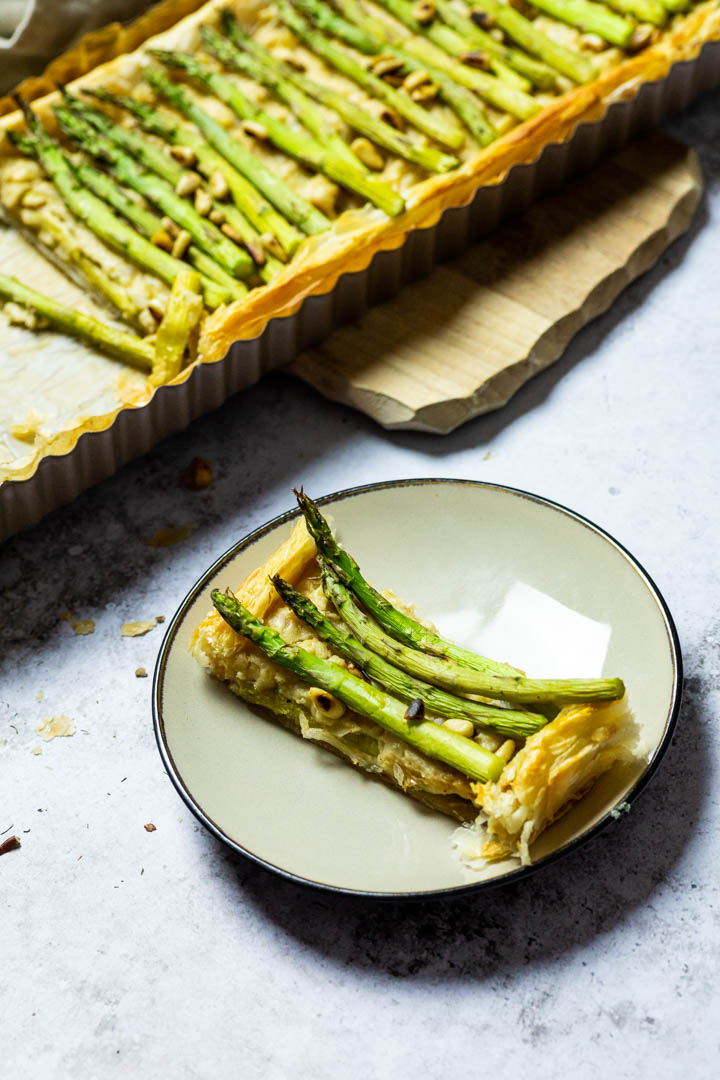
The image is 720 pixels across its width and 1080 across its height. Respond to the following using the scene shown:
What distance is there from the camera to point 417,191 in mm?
4027

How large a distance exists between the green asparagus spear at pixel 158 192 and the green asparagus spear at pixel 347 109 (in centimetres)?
67

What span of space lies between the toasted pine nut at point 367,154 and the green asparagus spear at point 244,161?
0.30 meters

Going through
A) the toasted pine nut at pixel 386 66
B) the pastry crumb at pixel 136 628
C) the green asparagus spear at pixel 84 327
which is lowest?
the pastry crumb at pixel 136 628

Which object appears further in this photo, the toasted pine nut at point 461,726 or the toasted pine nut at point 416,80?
the toasted pine nut at point 416,80

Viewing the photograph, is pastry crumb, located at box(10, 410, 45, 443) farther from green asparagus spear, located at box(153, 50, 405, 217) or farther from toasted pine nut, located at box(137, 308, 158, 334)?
green asparagus spear, located at box(153, 50, 405, 217)

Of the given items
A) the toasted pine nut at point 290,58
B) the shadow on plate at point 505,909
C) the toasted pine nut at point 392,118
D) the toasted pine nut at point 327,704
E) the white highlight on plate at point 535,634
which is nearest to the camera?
the shadow on plate at point 505,909

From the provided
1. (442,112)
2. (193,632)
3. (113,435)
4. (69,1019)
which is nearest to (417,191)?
(442,112)

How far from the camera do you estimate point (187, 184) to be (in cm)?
420

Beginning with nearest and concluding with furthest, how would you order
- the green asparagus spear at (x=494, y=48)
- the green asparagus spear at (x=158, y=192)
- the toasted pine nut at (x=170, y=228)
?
the green asparagus spear at (x=158, y=192)
the toasted pine nut at (x=170, y=228)
the green asparagus spear at (x=494, y=48)

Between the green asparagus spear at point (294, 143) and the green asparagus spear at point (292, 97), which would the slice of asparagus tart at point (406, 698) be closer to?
the green asparagus spear at point (294, 143)

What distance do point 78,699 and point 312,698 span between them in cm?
80

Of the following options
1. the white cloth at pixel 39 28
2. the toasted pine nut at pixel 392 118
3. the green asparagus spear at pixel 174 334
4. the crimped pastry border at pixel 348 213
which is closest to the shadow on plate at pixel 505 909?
the crimped pastry border at pixel 348 213

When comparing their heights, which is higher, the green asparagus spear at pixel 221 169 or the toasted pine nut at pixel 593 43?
the toasted pine nut at pixel 593 43

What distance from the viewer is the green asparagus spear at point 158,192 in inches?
157
